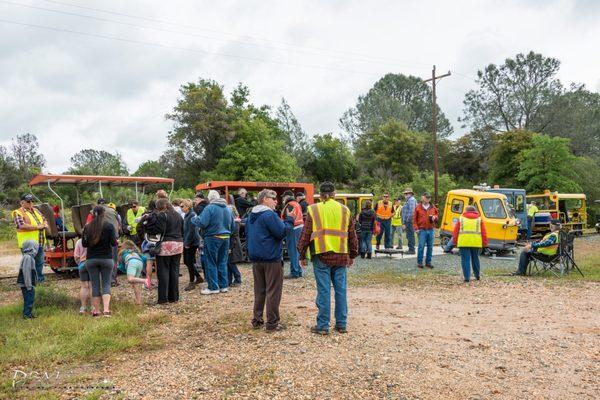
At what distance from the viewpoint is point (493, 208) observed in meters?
16.1

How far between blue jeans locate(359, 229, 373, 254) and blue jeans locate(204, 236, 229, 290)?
5.96 meters

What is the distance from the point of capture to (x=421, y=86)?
65.8m

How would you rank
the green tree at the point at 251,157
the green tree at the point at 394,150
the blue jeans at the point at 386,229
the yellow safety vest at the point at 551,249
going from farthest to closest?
the green tree at the point at 394,150
the green tree at the point at 251,157
the blue jeans at the point at 386,229
the yellow safety vest at the point at 551,249

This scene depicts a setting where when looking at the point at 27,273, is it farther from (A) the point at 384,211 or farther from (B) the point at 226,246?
(A) the point at 384,211


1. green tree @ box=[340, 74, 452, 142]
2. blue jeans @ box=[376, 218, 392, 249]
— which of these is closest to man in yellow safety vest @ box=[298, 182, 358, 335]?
blue jeans @ box=[376, 218, 392, 249]

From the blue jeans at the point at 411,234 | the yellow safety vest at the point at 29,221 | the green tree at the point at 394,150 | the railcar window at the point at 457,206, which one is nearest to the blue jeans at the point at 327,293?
the yellow safety vest at the point at 29,221

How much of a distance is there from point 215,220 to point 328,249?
304 cm

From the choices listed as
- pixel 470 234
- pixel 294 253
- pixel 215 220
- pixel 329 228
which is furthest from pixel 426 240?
pixel 329 228

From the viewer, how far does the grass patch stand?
5.50 metres

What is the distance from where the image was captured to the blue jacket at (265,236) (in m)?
6.34

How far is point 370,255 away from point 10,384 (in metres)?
10.7

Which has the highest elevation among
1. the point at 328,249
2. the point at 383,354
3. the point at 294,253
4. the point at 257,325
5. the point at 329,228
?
the point at 329,228

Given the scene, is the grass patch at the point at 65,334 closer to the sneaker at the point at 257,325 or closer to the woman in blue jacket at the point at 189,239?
the sneaker at the point at 257,325

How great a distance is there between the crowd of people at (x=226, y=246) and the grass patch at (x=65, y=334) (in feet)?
1.01
